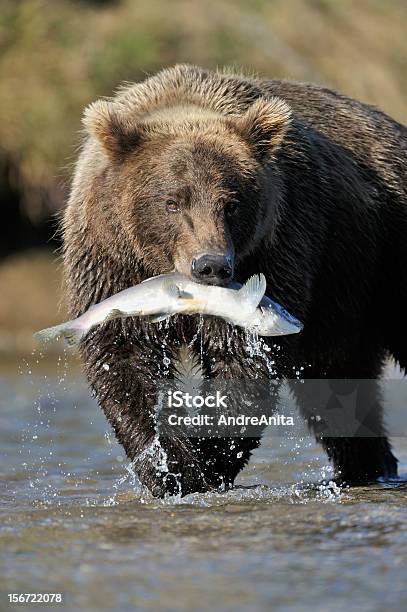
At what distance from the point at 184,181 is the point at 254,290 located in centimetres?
73

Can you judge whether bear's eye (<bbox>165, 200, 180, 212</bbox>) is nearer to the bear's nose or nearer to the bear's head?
the bear's head

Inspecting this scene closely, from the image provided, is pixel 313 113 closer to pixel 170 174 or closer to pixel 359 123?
pixel 359 123

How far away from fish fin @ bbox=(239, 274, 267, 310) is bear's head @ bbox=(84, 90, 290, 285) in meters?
0.20

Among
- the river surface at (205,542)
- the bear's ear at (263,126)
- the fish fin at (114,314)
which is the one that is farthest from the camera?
the bear's ear at (263,126)

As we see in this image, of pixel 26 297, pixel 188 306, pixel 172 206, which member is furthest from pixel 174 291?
pixel 26 297

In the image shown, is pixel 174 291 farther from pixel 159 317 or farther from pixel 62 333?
pixel 62 333

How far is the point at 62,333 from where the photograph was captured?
6.39 metres

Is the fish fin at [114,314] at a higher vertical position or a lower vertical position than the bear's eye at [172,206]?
lower

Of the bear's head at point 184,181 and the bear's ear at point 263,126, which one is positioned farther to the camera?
the bear's ear at point 263,126

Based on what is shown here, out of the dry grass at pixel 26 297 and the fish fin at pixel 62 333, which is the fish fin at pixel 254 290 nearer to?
the fish fin at pixel 62 333

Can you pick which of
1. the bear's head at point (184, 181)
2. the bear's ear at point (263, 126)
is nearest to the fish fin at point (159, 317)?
the bear's head at point (184, 181)

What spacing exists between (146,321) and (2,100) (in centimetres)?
1075

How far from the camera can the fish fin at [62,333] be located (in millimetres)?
6234

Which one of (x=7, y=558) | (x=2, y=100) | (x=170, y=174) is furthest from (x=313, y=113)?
(x=2, y=100)
